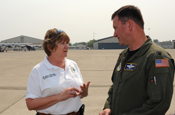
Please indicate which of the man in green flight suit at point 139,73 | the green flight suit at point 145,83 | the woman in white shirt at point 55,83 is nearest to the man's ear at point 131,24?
the man in green flight suit at point 139,73

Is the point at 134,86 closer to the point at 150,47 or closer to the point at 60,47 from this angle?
the point at 150,47

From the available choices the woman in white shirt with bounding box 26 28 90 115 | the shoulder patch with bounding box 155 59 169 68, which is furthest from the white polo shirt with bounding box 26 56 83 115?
the shoulder patch with bounding box 155 59 169 68

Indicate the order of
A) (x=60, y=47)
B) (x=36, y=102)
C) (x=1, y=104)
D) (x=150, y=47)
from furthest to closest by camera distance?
1. (x=1, y=104)
2. (x=60, y=47)
3. (x=36, y=102)
4. (x=150, y=47)

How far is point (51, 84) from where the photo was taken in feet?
6.73

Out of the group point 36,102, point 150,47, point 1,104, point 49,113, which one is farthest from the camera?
point 1,104

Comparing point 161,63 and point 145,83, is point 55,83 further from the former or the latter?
point 161,63

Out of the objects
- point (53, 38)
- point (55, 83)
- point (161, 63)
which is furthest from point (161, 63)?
point (53, 38)

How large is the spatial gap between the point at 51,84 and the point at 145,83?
3.54 ft

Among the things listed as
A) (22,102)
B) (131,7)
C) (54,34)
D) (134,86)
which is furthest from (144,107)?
(22,102)

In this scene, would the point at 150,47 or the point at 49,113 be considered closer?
the point at 150,47

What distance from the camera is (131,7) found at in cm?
168

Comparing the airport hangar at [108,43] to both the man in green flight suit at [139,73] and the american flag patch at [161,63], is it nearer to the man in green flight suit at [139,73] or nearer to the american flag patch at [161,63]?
the man in green flight suit at [139,73]

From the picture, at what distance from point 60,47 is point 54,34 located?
0.63 ft

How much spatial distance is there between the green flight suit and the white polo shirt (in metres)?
0.63
